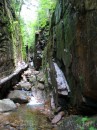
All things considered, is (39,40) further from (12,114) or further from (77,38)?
(77,38)

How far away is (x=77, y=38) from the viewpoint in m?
5.96

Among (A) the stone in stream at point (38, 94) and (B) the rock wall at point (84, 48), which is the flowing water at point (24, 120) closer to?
(B) the rock wall at point (84, 48)

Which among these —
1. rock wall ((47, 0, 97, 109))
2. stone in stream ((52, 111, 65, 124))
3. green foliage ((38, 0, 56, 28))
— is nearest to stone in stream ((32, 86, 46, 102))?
stone in stream ((52, 111, 65, 124))

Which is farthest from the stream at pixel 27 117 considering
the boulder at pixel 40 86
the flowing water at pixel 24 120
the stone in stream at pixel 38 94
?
the boulder at pixel 40 86

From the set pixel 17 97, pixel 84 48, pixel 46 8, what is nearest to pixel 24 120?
pixel 17 97

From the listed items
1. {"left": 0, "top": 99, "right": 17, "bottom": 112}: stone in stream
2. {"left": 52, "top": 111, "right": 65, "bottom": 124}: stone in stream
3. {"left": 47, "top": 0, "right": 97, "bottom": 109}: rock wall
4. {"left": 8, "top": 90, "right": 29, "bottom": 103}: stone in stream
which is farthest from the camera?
{"left": 8, "top": 90, "right": 29, "bottom": 103}: stone in stream

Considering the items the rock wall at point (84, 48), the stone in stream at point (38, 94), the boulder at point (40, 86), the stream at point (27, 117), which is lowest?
the stone in stream at point (38, 94)

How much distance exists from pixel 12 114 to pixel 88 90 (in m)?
3.32

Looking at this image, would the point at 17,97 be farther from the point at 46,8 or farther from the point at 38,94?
the point at 46,8

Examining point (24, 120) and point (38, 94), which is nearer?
point (24, 120)

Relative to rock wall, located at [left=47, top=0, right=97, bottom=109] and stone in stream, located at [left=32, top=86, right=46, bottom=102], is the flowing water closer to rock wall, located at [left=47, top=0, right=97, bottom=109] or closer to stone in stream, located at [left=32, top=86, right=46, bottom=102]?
rock wall, located at [left=47, top=0, right=97, bottom=109]

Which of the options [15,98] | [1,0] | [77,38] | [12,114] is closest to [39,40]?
[1,0]

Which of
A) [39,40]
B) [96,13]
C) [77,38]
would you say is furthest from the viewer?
[39,40]

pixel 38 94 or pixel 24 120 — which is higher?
pixel 24 120
